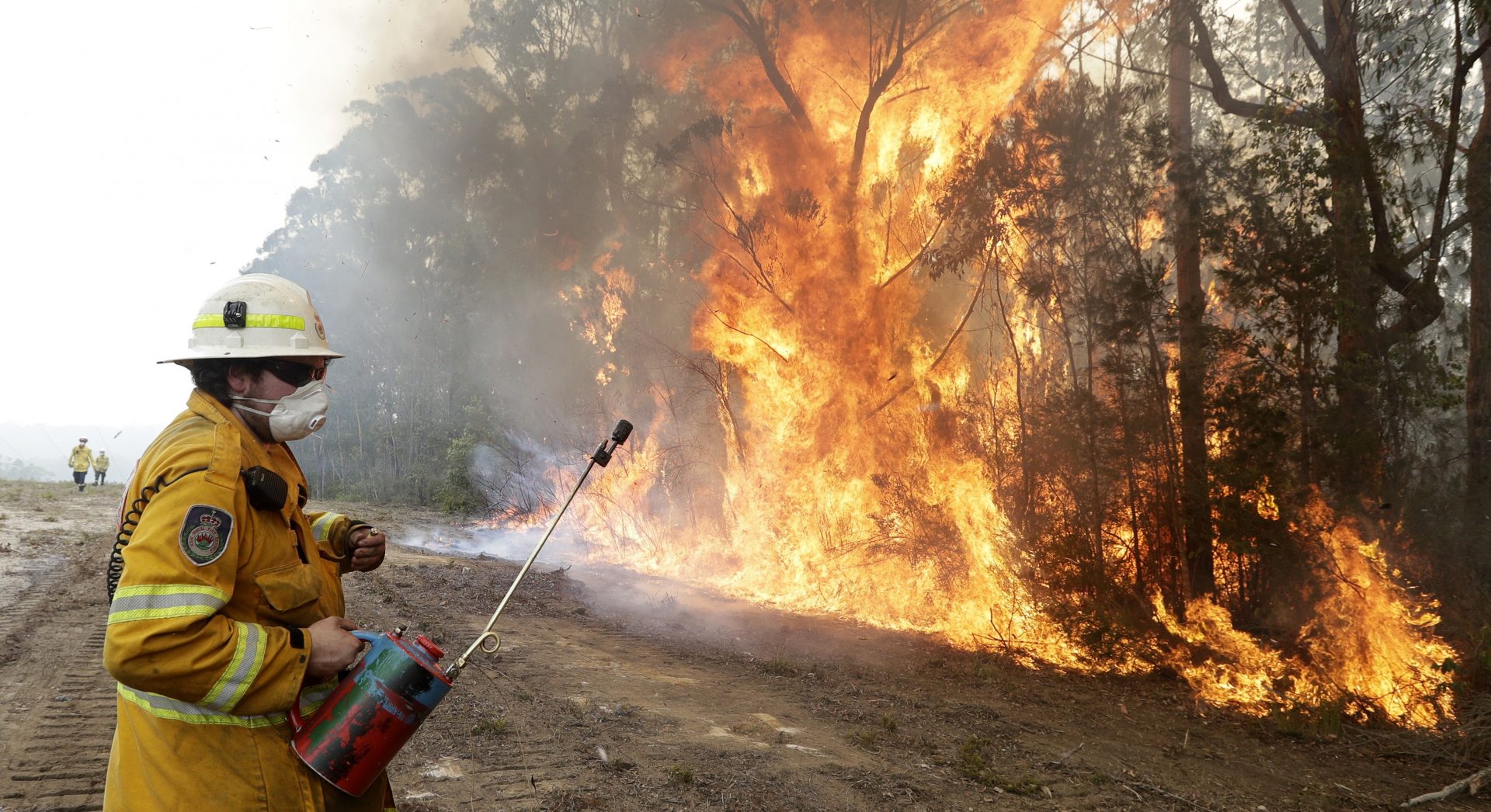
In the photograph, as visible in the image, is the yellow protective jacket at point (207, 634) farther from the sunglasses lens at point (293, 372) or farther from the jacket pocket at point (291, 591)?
the sunglasses lens at point (293, 372)

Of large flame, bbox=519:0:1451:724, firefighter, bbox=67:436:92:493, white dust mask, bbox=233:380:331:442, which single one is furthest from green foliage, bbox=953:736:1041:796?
firefighter, bbox=67:436:92:493

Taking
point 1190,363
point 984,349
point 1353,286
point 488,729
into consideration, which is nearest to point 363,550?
point 488,729

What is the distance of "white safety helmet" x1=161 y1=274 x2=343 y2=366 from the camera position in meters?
2.39

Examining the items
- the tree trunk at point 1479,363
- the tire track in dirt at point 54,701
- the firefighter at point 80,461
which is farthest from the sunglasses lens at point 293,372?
the firefighter at point 80,461

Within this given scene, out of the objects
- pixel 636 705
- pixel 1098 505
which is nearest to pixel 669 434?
pixel 1098 505

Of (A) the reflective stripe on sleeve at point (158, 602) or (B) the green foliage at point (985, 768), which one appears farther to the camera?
(B) the green foliage at point (985, 768)

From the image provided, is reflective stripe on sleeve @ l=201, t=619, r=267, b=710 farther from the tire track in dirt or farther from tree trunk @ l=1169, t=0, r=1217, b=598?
tree trunk @ l=1169, t=0, r=1217, b=598

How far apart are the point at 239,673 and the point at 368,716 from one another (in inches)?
15.1

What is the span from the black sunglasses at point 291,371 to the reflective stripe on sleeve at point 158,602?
2.35 feet

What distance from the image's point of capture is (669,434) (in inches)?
769

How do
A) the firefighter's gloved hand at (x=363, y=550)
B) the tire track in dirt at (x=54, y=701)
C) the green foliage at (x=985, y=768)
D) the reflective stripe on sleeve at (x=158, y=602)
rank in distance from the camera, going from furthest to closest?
the green foliage at (x=985, y=768) → the tire track in dirt at (x=54, y=701) → the firefighter's gloved hand at (x=363, y=550) → the reflective stripe on sleeve at (x=158, y=602)

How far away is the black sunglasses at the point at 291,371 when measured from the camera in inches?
95.9

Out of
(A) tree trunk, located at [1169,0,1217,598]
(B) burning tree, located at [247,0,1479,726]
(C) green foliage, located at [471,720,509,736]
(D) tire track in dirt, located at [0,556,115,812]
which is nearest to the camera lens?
(D) tire track in dirt, located at [0,556,115,812]

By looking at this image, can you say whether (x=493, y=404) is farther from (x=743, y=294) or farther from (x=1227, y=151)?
(x=1227, y=151)
